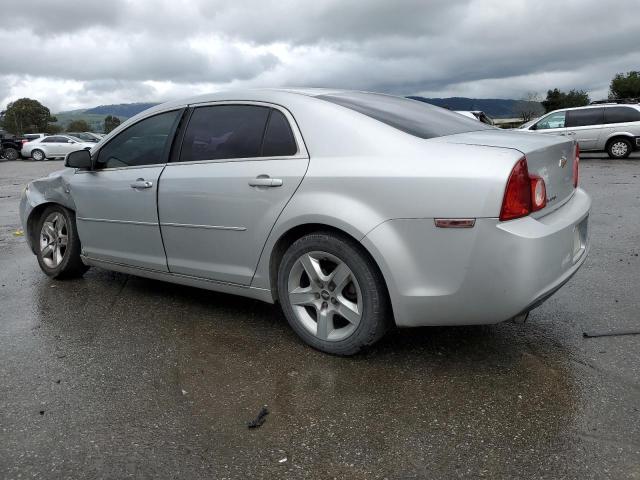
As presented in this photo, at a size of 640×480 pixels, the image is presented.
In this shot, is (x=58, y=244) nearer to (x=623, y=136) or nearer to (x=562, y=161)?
(x=562, y=161)

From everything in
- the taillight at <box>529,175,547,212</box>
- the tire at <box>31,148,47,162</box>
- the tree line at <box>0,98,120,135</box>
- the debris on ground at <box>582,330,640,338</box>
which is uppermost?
the tree line at <box>0,98,120,135</box>

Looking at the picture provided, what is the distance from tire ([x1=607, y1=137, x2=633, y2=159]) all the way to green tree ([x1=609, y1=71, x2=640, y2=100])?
Result: 7648 centimetres

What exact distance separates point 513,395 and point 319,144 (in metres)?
1.70

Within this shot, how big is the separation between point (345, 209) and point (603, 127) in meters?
16.4

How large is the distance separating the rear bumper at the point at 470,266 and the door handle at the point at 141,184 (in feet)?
6.06

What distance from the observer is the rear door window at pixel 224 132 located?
3.72 meters

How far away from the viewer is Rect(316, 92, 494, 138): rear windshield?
3428 mm

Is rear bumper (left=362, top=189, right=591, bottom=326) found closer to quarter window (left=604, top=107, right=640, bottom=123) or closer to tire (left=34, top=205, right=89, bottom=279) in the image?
tire (left=34, top=205, right=89, bottom=279)

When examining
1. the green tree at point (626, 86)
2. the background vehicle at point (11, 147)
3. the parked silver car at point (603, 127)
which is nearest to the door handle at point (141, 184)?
the parked silver car at point (603, 127)

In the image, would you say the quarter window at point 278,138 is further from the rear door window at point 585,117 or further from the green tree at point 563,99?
the green tree at point 563,99

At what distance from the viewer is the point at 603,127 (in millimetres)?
17109

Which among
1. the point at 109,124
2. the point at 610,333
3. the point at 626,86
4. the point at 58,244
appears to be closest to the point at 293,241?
the point at 610,333

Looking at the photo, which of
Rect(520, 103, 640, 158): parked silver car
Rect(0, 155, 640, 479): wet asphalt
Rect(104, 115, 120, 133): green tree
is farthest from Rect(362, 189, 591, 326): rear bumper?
Rect(104, 115, 120, 133): green tree

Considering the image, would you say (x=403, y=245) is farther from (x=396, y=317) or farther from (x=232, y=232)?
(x=232, y=232)
